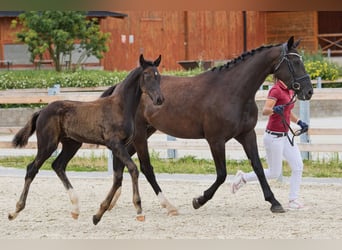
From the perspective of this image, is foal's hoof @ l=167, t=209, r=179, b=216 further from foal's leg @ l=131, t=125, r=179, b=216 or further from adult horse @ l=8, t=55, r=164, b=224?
adult horse @ l=8, t=55, r=164, b=224

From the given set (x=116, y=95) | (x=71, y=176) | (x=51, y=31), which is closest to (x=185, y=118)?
(x=116, y=95)

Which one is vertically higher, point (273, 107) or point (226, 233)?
point (273, 107)

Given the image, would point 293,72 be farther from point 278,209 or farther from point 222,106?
point 278,209

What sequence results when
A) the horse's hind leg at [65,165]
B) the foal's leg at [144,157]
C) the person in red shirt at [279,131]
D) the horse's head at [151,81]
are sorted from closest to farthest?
the horse's head at [151,81] < the horse's hind leg at [65,165] < the person in red shirt at [279,131] < the foal's leg at [144,157]

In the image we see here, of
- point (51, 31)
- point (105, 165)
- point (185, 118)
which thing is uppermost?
point (51, 31)

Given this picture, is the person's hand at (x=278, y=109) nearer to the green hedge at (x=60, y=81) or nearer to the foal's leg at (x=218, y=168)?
the foal's leg at (x=218, y=168)

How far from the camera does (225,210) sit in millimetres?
7199

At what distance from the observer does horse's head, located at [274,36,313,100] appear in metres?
6.35

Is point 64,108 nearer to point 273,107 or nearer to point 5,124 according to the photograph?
point 273,107

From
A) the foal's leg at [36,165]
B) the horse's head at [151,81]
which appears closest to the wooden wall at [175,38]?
the foal's leg at [36,165]

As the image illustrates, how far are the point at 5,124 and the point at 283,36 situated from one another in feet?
43.0

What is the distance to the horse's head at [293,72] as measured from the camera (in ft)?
20.8

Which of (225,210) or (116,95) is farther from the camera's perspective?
(225,210)

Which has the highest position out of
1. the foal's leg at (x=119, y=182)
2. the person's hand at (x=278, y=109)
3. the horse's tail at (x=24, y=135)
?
the person's hand at (x=278, y=109)
